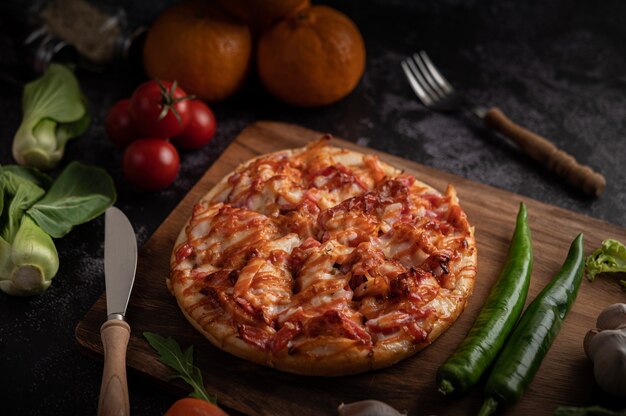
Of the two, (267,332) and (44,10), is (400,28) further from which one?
(267,332)

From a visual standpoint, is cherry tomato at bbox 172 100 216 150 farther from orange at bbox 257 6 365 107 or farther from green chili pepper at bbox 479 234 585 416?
green chili pepper at bbox 479 234 585 416

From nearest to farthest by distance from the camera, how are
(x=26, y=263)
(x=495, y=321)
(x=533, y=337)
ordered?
1. (x=533, y=337)
2. (x=495, y=321)
3. (x=26, y=263)

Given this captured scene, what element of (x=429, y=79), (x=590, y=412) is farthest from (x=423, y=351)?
(x=429, y=79)

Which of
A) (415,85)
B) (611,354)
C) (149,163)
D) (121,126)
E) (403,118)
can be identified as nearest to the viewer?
(611,354)

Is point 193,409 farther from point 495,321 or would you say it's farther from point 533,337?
point 533,337

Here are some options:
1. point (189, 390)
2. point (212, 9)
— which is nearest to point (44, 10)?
point (212, 9)
